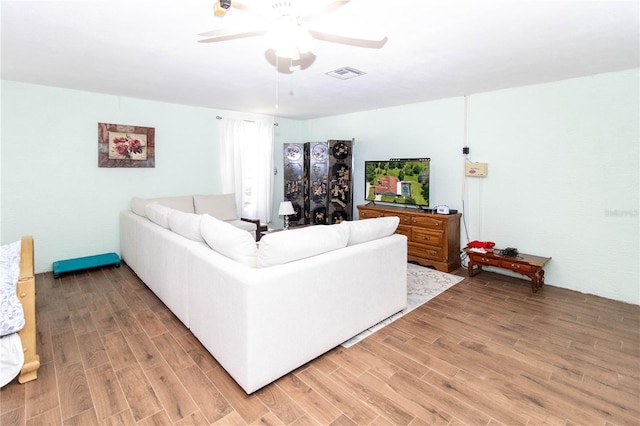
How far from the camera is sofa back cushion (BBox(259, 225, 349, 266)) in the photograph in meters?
1.96

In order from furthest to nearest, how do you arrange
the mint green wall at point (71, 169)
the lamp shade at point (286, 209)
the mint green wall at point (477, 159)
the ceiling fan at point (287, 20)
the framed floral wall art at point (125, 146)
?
the lamp shade at point (286, 209) < the framed floral wall art at point (125, 146) < the mint green wall at point (71, 169) < the mint green wall at point (477, 159) < the ceiling fan at point (287, 20)

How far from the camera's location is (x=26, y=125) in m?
3.75

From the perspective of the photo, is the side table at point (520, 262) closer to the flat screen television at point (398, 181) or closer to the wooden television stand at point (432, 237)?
the wooden television stand at point (432, 237)

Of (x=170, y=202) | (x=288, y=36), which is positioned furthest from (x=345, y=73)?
(x=170, y=202)

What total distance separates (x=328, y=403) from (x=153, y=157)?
14.0ft

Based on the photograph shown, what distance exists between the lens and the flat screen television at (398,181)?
4.54 meters

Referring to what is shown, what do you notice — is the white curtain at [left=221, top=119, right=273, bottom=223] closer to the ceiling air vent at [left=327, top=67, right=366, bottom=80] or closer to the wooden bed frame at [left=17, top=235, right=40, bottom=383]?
the ceiling air vent at [left=327, top=67, right=366, bottom=80]

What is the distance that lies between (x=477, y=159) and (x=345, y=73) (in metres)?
2.18

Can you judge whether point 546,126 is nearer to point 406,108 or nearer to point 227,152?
point 406,108

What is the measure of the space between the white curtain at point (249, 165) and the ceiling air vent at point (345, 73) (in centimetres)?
261

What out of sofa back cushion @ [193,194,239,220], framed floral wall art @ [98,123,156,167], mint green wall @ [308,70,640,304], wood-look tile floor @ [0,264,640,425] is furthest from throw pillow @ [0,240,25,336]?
mint green wall @ [308,70,640,304]

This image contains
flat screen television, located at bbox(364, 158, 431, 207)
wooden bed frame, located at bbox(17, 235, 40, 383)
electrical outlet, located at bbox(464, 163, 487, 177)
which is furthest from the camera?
flat screen television, located at bbox(364, 158, 431, 207)

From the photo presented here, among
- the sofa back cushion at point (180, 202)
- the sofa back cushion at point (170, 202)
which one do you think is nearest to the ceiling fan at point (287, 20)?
the sofa back cushion at point (170, 202)

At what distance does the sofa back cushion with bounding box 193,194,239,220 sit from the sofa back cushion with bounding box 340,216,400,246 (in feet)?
9.93
